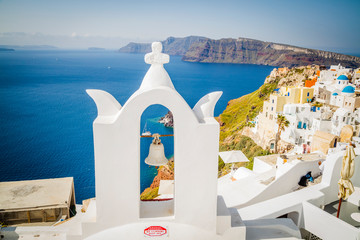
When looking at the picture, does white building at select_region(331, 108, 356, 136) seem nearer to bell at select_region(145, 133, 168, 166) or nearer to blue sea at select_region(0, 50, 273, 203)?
blue sea at select_region(0, 50, 273, 203)

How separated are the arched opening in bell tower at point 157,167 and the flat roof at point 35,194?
4823 millimetres

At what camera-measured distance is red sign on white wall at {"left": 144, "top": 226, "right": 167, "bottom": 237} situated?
11.3ft

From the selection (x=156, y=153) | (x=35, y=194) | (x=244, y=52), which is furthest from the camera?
(x=244, y=52)

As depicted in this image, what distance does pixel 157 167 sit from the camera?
4781 mm

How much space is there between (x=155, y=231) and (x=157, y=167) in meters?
1.45

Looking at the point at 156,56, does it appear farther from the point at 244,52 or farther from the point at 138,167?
the point at 244,52

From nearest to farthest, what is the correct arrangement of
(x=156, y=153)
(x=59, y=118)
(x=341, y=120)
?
(x=156, y=153) → (x=341, y=120) → (x=59, y=118)

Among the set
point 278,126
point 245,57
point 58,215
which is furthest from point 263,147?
point 245,57

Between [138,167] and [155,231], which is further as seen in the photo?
[155,231]

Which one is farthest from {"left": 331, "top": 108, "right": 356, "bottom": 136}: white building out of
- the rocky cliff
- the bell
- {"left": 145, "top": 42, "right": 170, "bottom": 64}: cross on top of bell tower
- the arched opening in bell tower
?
the rocky cliff

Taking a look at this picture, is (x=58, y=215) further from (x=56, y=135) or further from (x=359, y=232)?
(x=56, y=135)

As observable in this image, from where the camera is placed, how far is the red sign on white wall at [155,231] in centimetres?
344

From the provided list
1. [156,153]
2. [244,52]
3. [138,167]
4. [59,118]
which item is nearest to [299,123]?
[156,153]

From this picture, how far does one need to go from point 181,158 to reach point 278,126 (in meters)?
26.2
